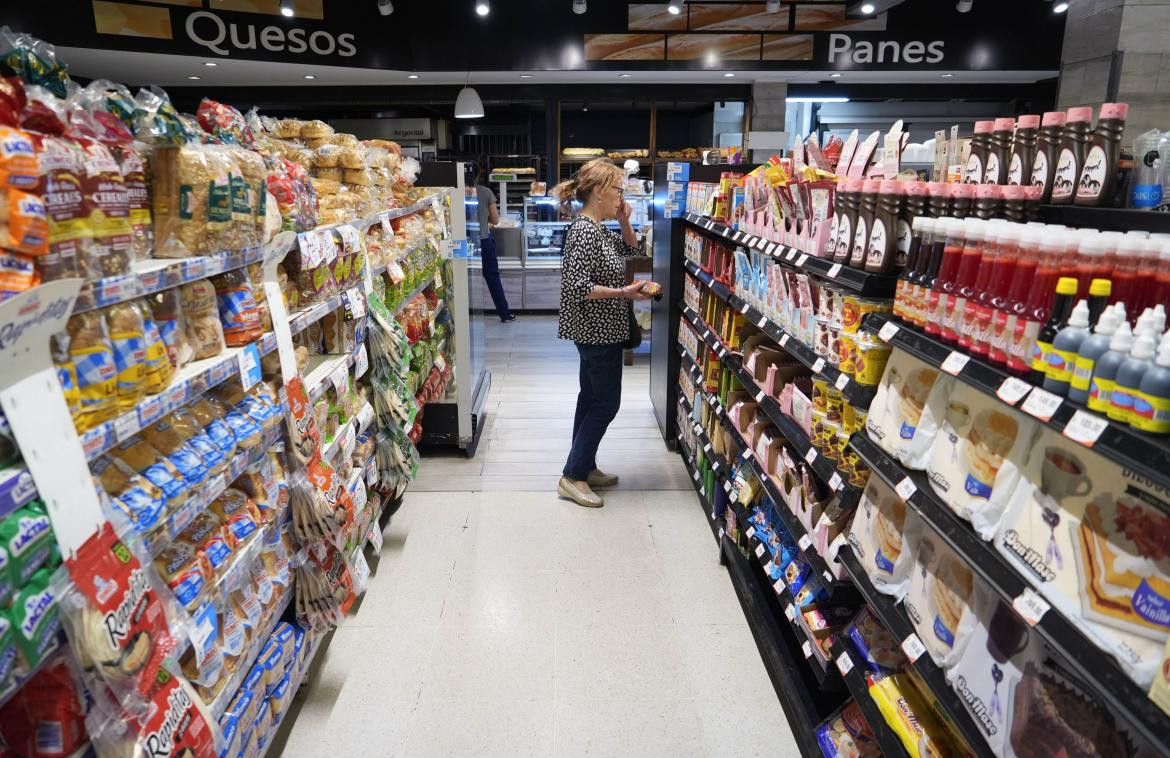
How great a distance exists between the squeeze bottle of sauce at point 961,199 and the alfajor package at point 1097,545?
0.65 m

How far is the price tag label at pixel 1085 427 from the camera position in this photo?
1.03 meters

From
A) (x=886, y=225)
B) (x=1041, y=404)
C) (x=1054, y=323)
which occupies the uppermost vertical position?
(x=886, y=225)

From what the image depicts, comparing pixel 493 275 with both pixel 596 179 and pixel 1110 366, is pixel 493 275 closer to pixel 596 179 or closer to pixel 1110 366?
pixel 596 179

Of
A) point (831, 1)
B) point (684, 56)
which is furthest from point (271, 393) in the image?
point (831, 1)

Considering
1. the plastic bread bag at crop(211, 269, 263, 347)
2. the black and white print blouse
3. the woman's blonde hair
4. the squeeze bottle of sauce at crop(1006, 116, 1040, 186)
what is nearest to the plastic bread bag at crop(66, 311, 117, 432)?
the plastic bread bag at crop(211, 269, 263, 347)

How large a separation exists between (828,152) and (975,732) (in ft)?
7.98

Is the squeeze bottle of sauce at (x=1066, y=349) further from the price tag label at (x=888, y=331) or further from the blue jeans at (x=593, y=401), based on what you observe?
the blue jeans at (x=593, y=401)

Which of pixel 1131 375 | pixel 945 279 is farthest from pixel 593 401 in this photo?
pixel 1131 375

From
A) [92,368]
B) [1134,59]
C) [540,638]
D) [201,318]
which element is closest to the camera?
[92,368]

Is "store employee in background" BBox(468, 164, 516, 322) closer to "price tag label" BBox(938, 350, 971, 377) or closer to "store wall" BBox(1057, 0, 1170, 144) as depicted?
"store wall" BBox(1057, 0, 1170, 144)

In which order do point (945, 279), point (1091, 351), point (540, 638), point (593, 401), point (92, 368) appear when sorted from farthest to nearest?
1. point (593, 401)
2. point (540, 638)
3. point (945, 279)
4. point (92, 368)
5. point (1091, 351)

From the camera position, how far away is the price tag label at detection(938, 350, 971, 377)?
4.51 feet

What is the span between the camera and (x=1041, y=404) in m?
1.15

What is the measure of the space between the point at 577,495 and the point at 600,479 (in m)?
0.31
